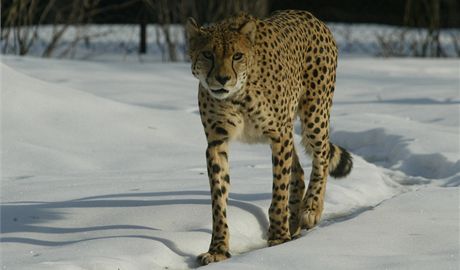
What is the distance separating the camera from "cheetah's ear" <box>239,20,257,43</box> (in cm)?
501

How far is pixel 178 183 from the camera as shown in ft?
20.5

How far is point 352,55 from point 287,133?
9747 millimetres

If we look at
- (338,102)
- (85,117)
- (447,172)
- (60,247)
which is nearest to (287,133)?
(60,247)

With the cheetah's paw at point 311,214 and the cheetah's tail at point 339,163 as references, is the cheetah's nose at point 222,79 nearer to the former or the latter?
the cheetah's paw at point 311,214

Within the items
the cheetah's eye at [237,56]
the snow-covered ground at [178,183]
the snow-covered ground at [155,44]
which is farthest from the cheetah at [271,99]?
the snow-covered ground at [155,44]

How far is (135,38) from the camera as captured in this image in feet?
54.7

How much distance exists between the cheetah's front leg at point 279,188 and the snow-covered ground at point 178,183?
126mm

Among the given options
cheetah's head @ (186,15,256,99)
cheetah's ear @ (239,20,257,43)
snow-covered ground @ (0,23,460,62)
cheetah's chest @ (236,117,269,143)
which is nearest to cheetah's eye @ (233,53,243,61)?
cheetah's head @ (186,15,256,99)

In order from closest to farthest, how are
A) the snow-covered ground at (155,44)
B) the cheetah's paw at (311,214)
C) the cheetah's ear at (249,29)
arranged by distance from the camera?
the cheetah's ear at (249,29), the cheetah's paw at (311,214), the snow-covered ground at (155,44)

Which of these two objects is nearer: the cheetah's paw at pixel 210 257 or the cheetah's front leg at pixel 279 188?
the cheetah's paw at pixel 210 257

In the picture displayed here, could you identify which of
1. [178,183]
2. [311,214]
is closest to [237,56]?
[311,214]

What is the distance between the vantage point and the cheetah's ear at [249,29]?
5.01 meters

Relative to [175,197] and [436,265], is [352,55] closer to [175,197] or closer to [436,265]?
[175,197]

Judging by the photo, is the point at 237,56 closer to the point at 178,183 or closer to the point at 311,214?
the point at 311,214
